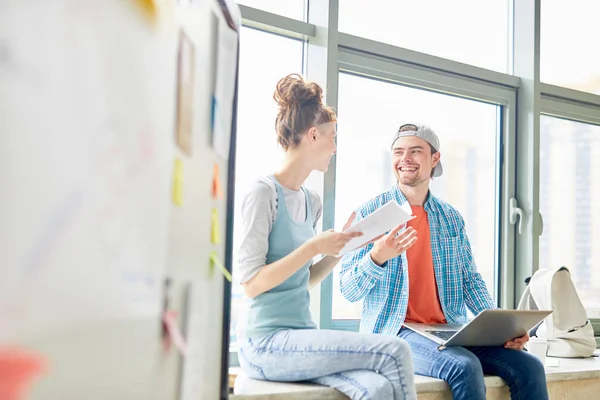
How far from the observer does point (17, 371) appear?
40 cm

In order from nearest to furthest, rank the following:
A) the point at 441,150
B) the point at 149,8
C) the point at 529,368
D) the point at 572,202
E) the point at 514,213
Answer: the point at 149,8 < the point at 529,368 < the point at 441,150 < the point at 514,213 < the point at 572,202

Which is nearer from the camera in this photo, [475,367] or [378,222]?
[378,222]

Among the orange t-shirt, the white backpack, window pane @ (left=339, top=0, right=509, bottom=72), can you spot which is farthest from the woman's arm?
the white backpack

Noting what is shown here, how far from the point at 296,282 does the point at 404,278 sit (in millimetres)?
516

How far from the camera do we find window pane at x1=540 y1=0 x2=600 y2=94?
3135 millimetres

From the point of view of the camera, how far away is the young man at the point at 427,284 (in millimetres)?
1921

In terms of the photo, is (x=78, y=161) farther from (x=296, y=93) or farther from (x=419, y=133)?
(x=419, y=133)

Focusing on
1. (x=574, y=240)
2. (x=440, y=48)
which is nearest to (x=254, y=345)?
(x=440, y=48)

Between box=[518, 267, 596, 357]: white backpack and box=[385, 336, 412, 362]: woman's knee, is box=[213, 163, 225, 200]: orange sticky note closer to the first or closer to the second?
box=[385, 336, 412, 362]: woman's knee

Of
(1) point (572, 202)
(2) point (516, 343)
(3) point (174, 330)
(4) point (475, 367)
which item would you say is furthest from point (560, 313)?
(3) point (174, 330)

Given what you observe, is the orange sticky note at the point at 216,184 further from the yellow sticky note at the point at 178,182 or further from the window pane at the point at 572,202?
the window pane at the point at 572,202

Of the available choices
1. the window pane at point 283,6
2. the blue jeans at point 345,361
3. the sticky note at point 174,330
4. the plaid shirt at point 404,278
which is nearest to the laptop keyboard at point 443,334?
the plaid shirt at point 404,278

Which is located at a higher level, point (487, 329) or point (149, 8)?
point (149, 8)

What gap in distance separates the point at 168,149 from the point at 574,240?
289cm
